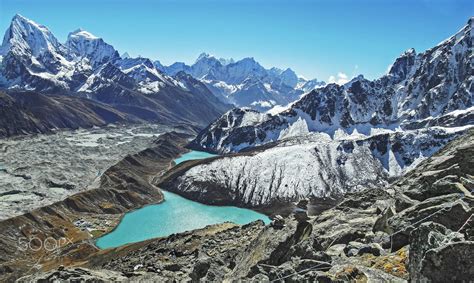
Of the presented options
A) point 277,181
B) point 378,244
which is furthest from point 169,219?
point 378,244

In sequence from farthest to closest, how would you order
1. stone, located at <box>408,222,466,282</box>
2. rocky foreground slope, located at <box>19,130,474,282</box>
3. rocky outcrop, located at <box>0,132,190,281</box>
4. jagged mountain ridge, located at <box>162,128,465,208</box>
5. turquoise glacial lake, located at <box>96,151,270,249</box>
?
jagged mountain ridge, located at <box>162,128,465,208</box> → turquoise glacial lake, located at <box>96,151,270,249</box> → rocky outcrop, located at <box>0,132,190,281</box> → rocky foreground slope, located at <box>19,130,474,282</box> → stone, located at <box>408,222,466,282</box>

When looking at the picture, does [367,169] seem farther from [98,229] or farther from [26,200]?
[26,200]

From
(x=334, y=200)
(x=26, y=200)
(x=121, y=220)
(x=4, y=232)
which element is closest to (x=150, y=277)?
(x=4, y=232)

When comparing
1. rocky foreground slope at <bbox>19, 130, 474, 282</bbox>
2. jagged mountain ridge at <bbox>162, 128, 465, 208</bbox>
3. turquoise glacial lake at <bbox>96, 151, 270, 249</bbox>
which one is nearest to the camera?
rocky foreground slope at <bbox>19, 130, 474, 282</bbox>

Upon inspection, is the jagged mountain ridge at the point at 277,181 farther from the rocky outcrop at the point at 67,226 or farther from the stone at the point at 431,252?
the stone at the point at 431,252

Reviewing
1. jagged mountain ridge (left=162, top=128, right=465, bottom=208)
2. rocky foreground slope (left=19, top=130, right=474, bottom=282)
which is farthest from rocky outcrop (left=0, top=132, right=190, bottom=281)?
rocky foreground slope (left=19, top=130, right=474, bottom=282)

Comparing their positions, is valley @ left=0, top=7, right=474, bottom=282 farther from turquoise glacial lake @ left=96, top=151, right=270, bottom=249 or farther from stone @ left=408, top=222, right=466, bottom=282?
turquoise glacial lake @ left=96, top=151, right=270, bottom=249

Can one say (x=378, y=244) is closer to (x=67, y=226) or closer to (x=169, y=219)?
(x=67, y=226)
